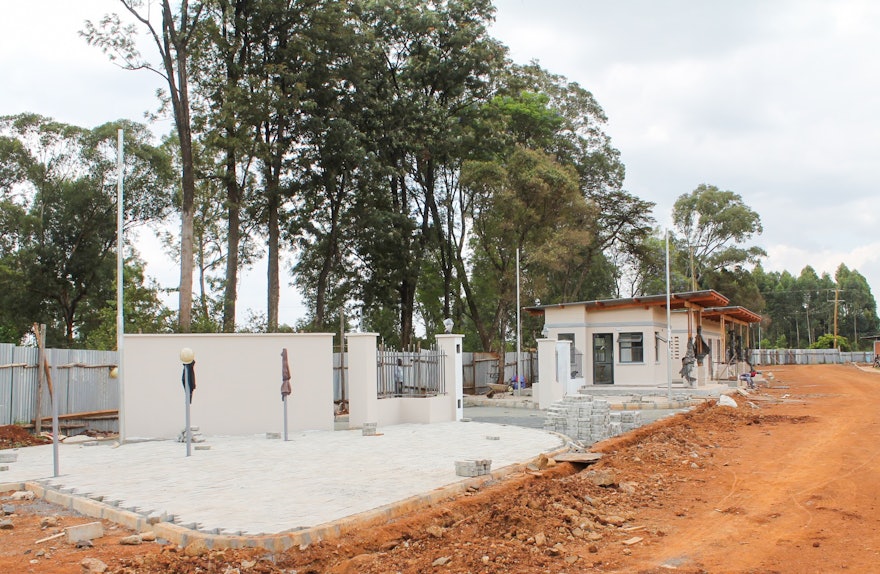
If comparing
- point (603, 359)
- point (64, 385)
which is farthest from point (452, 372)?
point (603, 359)

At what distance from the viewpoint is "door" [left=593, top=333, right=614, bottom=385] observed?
31.7m

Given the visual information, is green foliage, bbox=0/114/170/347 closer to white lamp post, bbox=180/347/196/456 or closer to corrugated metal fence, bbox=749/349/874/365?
white lamp post, bbox=180/347/196/456

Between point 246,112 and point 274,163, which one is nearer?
point 246,112

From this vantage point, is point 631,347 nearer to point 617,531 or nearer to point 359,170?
point 359,170

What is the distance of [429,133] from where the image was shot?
3691cm

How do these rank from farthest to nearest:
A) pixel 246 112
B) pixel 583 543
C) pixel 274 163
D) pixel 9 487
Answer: pixel 274 163 < pixel 246 112 < pixel 9 487 < pixel 583 543

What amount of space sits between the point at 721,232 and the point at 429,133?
3685cm

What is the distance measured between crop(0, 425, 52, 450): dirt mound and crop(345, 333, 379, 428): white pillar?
653cm

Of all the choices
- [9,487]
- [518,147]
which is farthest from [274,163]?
[9,487]

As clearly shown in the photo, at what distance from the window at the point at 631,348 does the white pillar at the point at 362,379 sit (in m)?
16.6

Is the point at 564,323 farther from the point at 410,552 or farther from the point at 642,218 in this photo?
the point at 410,552

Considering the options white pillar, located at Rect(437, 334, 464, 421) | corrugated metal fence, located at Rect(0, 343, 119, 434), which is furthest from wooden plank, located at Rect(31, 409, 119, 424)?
white pillar, located at Rect(437, 334, 464, 421)

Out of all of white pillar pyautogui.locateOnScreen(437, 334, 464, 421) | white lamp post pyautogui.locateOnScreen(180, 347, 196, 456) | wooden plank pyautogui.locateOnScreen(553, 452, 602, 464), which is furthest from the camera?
white pillar pyautogui.locateOnScreen(437, 334, 464, 421)

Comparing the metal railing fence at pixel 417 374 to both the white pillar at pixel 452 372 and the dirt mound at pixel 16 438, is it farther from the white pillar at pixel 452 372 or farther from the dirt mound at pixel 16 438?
the dirt mound at pixel 16 438
